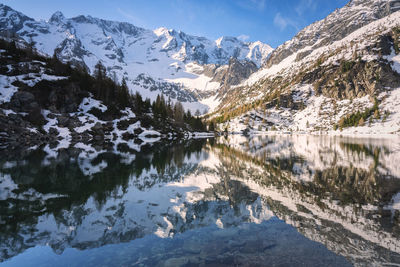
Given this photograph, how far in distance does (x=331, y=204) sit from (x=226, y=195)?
6594 mm

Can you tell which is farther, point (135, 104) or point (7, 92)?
point (135, 104)

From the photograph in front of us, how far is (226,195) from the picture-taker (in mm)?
15766

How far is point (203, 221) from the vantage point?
37.4ft

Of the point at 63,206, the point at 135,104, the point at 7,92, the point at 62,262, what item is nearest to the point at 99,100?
the point at 135,104

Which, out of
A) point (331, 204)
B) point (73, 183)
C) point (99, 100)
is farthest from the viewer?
point (99, 100)

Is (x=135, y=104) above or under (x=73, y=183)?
above

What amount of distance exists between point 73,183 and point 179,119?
115 m

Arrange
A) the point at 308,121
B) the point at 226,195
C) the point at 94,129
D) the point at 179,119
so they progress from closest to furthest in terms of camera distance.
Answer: the point at 226,195, the point at 94,129, the point at 179,119, the point at 308,121

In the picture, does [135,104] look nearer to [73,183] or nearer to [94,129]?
[94,129]

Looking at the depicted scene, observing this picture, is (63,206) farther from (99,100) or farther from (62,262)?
(99,100)

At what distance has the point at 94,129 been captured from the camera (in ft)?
226

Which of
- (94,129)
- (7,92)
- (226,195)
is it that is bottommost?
(226,195)

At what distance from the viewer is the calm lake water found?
7941 millimetres

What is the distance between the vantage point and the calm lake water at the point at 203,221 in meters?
7.94
